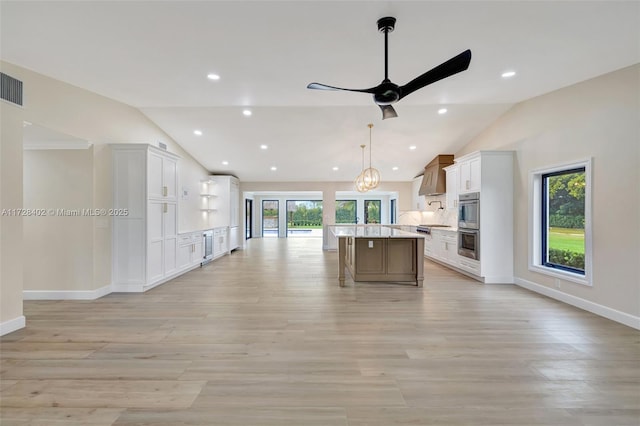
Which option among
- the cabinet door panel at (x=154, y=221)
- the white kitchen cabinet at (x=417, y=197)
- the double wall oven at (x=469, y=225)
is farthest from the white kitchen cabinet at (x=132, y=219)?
the white kitchen cabinet at (x=417, y=197)

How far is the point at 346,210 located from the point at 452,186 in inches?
307

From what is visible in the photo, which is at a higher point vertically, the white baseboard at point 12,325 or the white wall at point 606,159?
the white wall at point 606,159

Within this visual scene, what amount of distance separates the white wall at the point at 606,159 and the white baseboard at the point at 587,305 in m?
0.01

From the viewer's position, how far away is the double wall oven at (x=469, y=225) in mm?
5195

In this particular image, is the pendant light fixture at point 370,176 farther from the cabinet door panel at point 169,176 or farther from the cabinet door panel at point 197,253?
the cabinet door panel at point 197,253

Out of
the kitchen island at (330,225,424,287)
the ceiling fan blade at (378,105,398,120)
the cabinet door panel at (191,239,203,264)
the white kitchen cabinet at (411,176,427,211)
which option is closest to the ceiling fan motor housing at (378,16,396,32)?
the ceiling fan blade at (378,105,398,120)

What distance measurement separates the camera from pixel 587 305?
3.62 metres

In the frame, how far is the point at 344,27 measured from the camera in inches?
102

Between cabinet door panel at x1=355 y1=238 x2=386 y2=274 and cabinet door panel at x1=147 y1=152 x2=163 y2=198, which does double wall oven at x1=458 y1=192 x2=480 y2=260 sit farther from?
cabinet door panel at x1=147 y1=152 x2=163 y2=198

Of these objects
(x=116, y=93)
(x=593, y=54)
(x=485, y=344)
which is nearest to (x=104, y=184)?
(x=116, y=93)

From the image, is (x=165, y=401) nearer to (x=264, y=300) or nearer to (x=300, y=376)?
(x=300, y=376)

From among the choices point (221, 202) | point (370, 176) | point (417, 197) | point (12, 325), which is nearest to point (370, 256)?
point (370, 176)

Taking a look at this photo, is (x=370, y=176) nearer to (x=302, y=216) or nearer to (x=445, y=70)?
(x=445, y=70)

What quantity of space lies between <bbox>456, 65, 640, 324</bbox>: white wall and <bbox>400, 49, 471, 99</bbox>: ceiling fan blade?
102 inches
